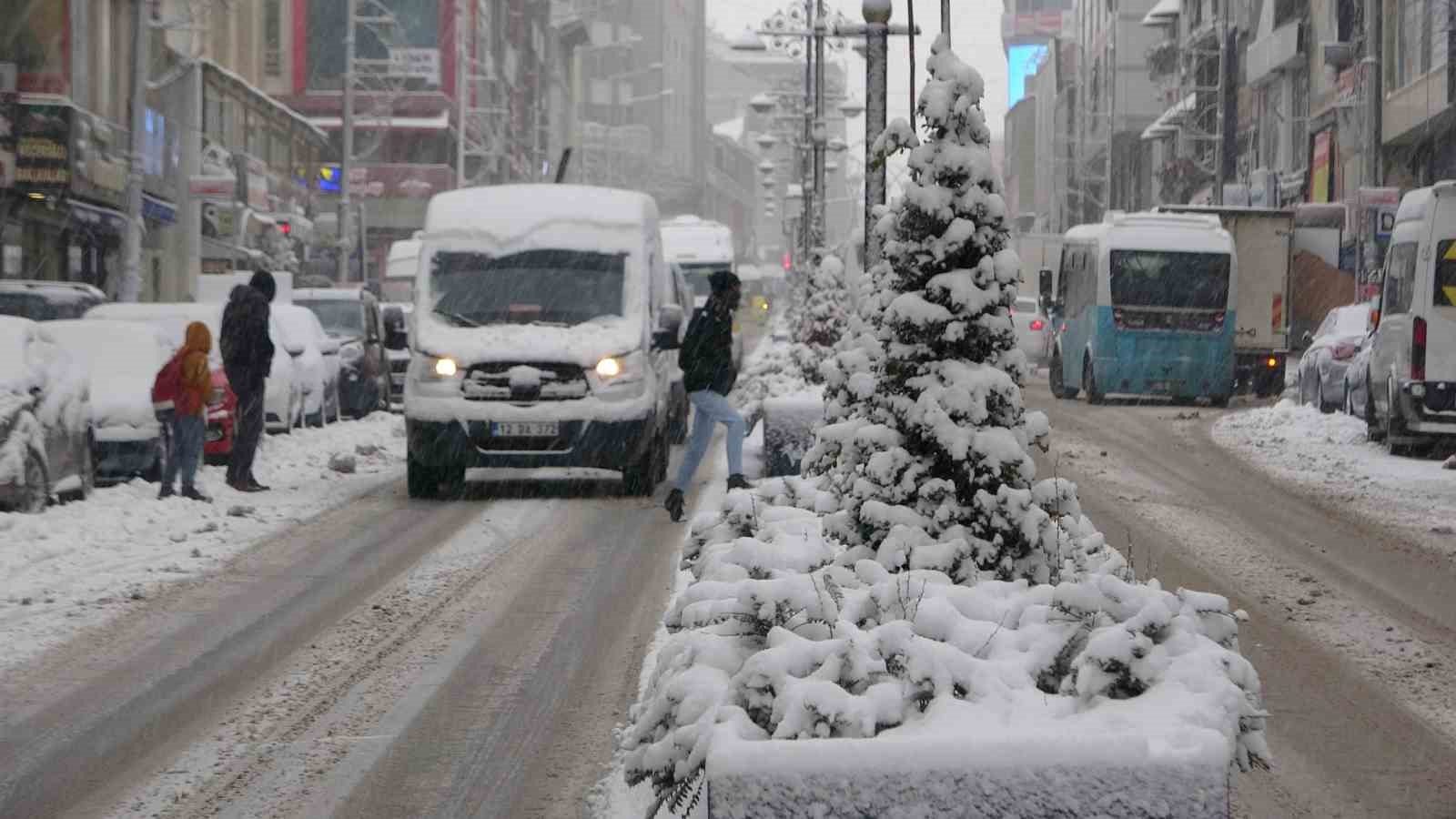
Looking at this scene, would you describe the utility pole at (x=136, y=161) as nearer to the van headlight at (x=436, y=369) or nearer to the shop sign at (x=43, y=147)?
the shop sign at (x=43, y=147)

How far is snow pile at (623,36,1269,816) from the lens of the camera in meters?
4.55

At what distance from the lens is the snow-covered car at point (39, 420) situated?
49.3 feet

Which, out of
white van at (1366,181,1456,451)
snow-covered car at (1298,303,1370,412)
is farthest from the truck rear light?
snow-covered car at (1298,303,1370,412)

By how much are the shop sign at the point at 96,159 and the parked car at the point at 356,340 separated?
8.52 metres

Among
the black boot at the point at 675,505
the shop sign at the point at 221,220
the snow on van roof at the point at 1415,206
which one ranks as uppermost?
the shop sign at the point at 221,220

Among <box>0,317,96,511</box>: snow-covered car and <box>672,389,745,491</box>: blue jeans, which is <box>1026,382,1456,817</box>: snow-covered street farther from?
<box>0,317,96,511</box>: snow-covered car

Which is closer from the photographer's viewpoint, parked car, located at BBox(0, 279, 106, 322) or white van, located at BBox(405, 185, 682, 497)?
white van, located at BBox(405, 185, 682, 497)

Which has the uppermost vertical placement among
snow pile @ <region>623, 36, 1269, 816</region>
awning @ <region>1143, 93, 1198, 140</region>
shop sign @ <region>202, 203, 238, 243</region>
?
awning @ <region>1143, 93, 1198, 140</region>

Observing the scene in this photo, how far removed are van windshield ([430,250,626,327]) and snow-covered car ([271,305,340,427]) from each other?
6926 millimetres

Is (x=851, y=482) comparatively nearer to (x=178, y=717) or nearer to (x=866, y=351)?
(x=866, y=351)

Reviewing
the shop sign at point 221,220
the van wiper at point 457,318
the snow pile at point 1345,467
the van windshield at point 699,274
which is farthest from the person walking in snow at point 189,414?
the shop sign at point 221,220

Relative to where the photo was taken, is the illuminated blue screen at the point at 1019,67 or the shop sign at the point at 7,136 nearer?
the shop sign at the point at 7,136

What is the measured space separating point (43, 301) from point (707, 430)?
387 inches

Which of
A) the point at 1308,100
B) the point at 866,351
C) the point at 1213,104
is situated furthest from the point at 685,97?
the point at 866,351
